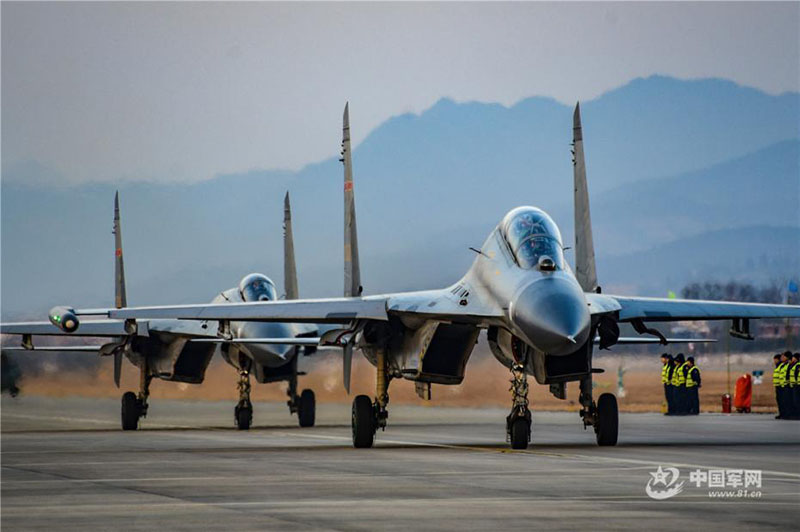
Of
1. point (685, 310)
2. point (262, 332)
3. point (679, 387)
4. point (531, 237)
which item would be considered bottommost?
point (679, 387)

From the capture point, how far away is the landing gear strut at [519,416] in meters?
18.6

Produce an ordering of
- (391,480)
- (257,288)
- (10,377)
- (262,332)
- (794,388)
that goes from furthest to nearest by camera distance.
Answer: (10,377), (794,388), (257,288), (262,332), (391,480)

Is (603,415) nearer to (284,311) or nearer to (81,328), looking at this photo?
(284,311)

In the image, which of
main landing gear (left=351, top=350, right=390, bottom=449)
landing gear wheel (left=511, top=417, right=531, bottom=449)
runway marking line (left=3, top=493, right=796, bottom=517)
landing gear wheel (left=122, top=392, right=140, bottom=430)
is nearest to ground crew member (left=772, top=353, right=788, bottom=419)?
main landing gear (left=351, top=350, right=390, bottom=449)

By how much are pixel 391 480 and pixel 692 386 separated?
22.2 m

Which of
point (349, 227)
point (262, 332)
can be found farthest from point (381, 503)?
point (262, 332)

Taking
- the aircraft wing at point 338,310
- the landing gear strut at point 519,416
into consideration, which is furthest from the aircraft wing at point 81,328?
the landing gear strut at point 519,416

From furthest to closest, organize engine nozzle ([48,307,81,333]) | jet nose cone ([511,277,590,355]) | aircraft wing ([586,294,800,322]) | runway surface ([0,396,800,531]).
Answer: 1. aircraft wing ([586,294,800,322])
2. engine nozzle ([48,307,81,333])
3. jet nose cone ([511,277,590,355])
4. runway surface ([0,396,800,531])

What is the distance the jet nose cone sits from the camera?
16.9 metres

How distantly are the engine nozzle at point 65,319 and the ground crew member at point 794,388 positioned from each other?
17.1 metres

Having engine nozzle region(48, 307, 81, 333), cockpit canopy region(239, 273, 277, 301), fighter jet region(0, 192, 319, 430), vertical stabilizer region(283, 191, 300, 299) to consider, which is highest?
vertical stabilizer region(283, 191, 300, 299)

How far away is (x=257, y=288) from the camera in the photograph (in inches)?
1109

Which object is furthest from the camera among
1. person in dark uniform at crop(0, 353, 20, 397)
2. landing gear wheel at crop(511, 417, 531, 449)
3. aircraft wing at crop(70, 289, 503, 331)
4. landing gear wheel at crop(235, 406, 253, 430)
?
person in dark uniform at crop(0, 353, 20, 397)

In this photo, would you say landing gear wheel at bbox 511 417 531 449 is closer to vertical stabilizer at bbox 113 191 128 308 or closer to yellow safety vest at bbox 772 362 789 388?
yellow safety vest at bbox 772 362 789 388
